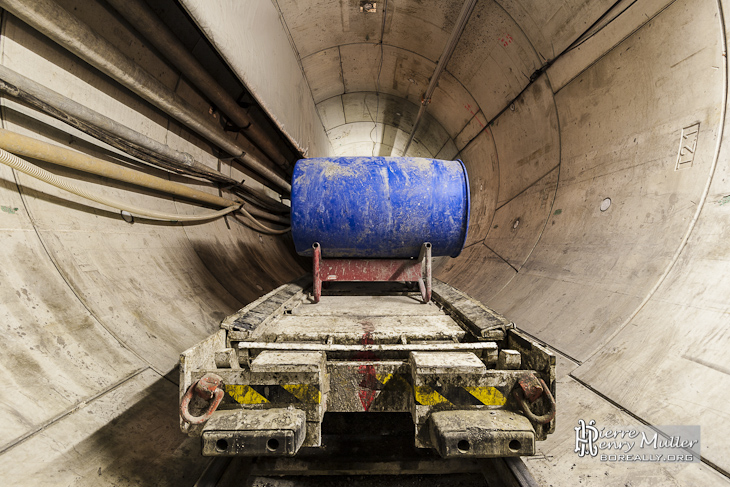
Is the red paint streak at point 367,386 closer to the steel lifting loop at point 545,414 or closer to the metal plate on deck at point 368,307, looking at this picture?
the steel lifting loop at point 545,414

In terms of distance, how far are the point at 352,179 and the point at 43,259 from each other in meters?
2.30

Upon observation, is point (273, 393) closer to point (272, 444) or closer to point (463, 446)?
point (272, 444)

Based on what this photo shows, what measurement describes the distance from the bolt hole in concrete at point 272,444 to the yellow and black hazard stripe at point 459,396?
64 cm

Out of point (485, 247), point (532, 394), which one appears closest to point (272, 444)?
point (532, 394)

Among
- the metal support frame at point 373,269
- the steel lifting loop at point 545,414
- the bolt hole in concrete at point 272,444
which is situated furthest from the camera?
the metal support frame at point 373,269

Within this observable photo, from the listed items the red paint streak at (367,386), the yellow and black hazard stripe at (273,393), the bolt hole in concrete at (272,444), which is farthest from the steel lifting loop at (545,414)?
the bolt hole in concrete at (272,444)

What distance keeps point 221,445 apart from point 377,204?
2.19m

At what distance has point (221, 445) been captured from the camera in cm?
131

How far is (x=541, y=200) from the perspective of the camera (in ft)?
14.2

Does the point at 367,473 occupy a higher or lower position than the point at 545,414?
lower

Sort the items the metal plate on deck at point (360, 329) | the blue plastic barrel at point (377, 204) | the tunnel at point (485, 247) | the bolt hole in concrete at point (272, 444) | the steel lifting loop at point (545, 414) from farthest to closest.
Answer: the blue plastic barrel at point (377, 204)
the metal plate on deck at point (360, 329)
the tunnel at point (485, 247)
the steel lifting loop at point (545, 414)
the bolt hole in concrete at point (272, 444)

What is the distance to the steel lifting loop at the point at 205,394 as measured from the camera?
4.55ft

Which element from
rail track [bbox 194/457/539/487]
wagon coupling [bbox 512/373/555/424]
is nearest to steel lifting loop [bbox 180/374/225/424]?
rail track [bbox 194/457/539/487]

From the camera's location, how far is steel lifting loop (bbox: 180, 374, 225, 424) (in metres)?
1.39
